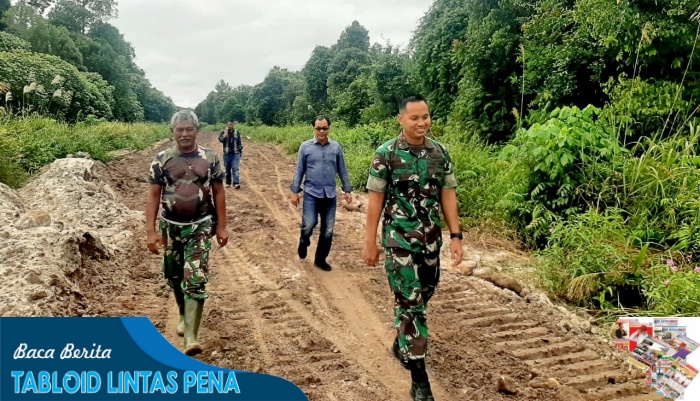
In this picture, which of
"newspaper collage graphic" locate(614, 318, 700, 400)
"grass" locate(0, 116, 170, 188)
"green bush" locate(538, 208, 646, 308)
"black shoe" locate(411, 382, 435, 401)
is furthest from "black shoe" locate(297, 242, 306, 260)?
"grass" locate(0, 116, 170, 188)

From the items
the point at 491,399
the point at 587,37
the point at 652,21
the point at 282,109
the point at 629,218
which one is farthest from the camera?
the point at 282,109

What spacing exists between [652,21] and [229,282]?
713 centimetres

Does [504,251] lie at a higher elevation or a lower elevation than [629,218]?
lower

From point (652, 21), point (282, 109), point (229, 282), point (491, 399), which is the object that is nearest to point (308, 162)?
point (229, 282)

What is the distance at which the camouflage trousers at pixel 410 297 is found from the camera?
2.91 metres

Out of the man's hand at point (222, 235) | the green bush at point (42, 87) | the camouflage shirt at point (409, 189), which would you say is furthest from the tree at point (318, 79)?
→ the camouflage shirt at point (409, 189)

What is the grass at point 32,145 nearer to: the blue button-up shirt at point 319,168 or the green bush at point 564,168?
the blue button-up shirt at point 319,168

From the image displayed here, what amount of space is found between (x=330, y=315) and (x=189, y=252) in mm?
1457

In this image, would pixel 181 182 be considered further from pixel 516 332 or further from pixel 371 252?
pixel 516 332

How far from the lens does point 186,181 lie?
11.5 ft

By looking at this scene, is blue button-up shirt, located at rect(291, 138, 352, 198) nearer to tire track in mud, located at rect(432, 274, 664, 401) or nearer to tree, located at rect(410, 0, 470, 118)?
tire track in mud, located at rect(432, 274, 664, 401)

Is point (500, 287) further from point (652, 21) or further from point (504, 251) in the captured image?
point (652, 21)

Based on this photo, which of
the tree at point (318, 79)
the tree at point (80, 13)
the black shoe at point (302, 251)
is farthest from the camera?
the tree at point (80, 13)

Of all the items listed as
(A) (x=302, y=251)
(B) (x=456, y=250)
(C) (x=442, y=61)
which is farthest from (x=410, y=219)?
(C) (x=442, y=61)
